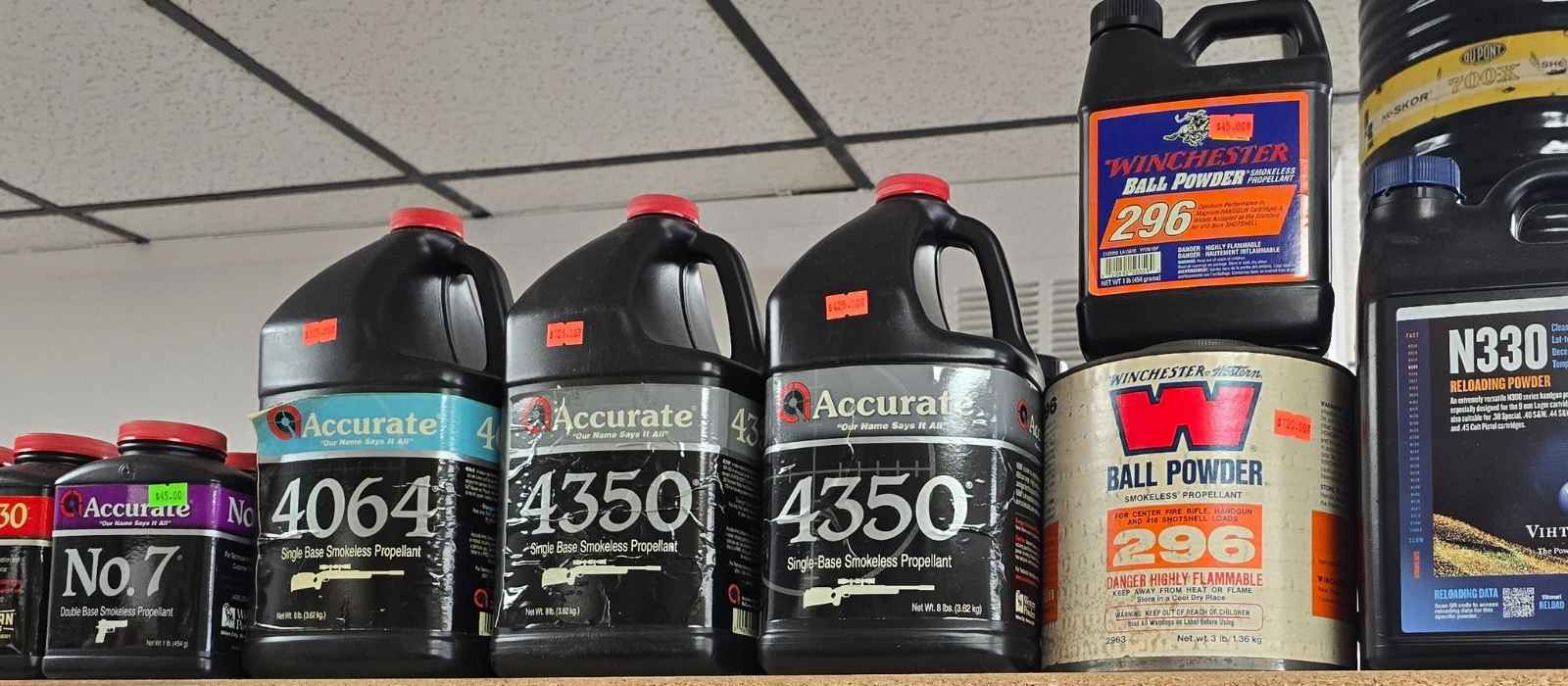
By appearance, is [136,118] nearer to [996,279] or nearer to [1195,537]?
[996,279]

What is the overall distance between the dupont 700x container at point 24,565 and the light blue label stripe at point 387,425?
0.82ft

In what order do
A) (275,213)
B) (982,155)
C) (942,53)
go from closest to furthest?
(942,53)
(982,155)
(275,213)

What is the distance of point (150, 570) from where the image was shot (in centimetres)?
114

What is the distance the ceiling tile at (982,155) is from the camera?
282cm

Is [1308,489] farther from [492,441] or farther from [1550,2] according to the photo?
[492,441]

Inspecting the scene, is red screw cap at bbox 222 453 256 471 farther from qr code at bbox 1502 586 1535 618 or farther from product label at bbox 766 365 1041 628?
qr code at bbox 1502 586 1535 618

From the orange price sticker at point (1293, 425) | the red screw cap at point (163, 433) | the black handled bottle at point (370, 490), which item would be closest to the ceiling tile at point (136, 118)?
the red screw cap at point (163, 433)

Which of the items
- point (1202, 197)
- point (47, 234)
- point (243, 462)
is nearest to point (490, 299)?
point (243, 462)

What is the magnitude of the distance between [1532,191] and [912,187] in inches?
14.3

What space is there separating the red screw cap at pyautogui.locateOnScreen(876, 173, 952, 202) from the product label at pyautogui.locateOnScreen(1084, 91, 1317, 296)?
103mm

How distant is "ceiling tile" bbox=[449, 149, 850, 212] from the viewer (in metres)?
2.96

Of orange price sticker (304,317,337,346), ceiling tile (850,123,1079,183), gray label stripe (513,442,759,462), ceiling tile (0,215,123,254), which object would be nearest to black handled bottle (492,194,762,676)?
gray label stripe (513,442,759,462)

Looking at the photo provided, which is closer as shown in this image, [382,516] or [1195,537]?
[1195,537]

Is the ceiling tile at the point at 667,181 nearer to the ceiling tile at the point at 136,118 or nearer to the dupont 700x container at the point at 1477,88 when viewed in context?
the ceiling tile at the point at 136,118
